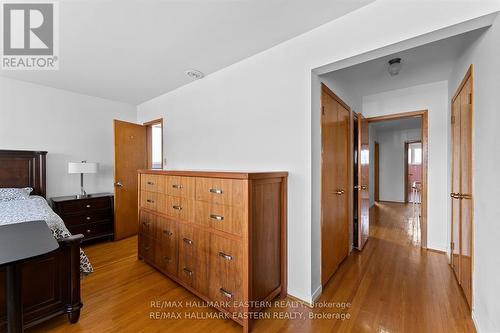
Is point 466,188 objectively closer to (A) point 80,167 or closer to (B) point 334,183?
Answer: (B) point 334,183

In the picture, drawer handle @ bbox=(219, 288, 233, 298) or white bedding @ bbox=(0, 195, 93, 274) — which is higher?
white bedding @ bbox=(0, 195, 93, 274)

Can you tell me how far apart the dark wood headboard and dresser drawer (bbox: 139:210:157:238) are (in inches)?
63.6

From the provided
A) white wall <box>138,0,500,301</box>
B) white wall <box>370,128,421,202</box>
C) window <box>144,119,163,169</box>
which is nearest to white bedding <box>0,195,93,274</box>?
white wall <box>138,0,500,301</box>

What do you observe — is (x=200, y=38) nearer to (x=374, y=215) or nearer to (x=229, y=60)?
(x=229, y=60)

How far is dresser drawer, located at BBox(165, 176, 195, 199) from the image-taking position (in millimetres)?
2002

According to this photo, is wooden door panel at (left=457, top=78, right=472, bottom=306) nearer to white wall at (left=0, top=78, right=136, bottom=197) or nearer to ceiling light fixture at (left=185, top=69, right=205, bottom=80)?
ceiling light fixture at (left=185, top=69, right=205, bottom=80)

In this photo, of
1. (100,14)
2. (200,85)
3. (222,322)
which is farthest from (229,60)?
(222,322)

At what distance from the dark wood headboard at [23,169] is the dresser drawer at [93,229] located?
26.1 inches

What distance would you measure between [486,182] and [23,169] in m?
4.85

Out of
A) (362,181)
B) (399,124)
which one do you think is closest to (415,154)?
(399,124)

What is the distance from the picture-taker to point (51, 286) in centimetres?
164

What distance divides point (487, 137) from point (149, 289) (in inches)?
118

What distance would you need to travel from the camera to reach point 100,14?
1.71 meters

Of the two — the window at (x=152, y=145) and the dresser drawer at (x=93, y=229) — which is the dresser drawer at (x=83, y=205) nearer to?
the dresser drawer at (x=93, y=229)
